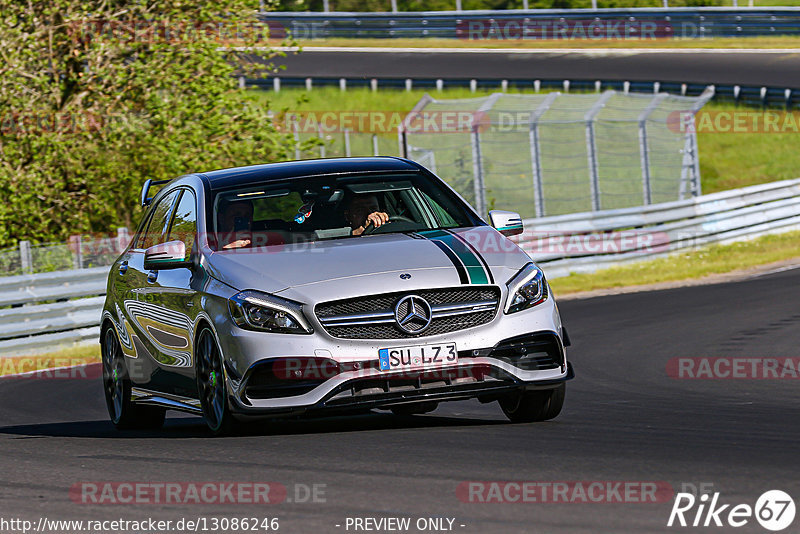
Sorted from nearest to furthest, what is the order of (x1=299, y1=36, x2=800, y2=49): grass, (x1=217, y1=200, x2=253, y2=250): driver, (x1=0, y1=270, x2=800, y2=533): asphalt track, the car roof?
(x1=0, y1=270, x2=800, y2=533): asphalt track → (x1=217, y1=200, x2=253, y2=250): driver → the car roof → (x1=299, y1=36, x2=800, y2=49): grass

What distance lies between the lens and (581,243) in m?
23.3

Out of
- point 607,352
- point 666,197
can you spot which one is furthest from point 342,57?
point 607,352

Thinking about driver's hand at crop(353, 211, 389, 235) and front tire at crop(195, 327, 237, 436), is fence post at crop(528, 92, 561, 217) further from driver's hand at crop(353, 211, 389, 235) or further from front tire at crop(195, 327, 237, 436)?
front tire at crop(195, 327, 237, 436)

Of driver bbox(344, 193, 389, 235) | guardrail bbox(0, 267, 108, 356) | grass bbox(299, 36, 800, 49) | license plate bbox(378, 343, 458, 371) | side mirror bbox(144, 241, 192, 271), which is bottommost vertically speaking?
grass bbox(299, 36, 800, 49)

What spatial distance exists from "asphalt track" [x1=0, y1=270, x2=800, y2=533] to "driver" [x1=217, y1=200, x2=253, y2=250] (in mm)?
1158

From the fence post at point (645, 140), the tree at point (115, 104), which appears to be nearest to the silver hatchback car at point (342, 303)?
the tree at point (115, 104)

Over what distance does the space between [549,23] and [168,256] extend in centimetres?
4424

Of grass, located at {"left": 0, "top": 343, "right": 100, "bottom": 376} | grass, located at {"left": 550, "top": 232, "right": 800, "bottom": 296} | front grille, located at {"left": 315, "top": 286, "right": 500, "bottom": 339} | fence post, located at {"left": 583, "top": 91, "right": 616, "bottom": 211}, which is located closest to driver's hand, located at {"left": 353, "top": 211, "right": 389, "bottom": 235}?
front grille, located at {"left": 315, "top": 286, "right": 500, "bottom": 339}

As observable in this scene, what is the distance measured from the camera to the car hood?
311 inches

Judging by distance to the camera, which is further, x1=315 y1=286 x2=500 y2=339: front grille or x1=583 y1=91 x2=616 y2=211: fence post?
x1=583 y1=91 x2=616 y2=211: fence post

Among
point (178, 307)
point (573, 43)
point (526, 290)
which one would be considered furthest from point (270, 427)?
point (573, 43)

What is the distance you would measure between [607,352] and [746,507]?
8150mm

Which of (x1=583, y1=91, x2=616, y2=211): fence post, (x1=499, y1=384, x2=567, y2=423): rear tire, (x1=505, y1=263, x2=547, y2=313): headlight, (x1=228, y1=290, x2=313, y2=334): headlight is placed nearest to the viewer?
(x1=228, y1=290, x2=313, y2=334): headlight

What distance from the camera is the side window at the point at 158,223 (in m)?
9.97
